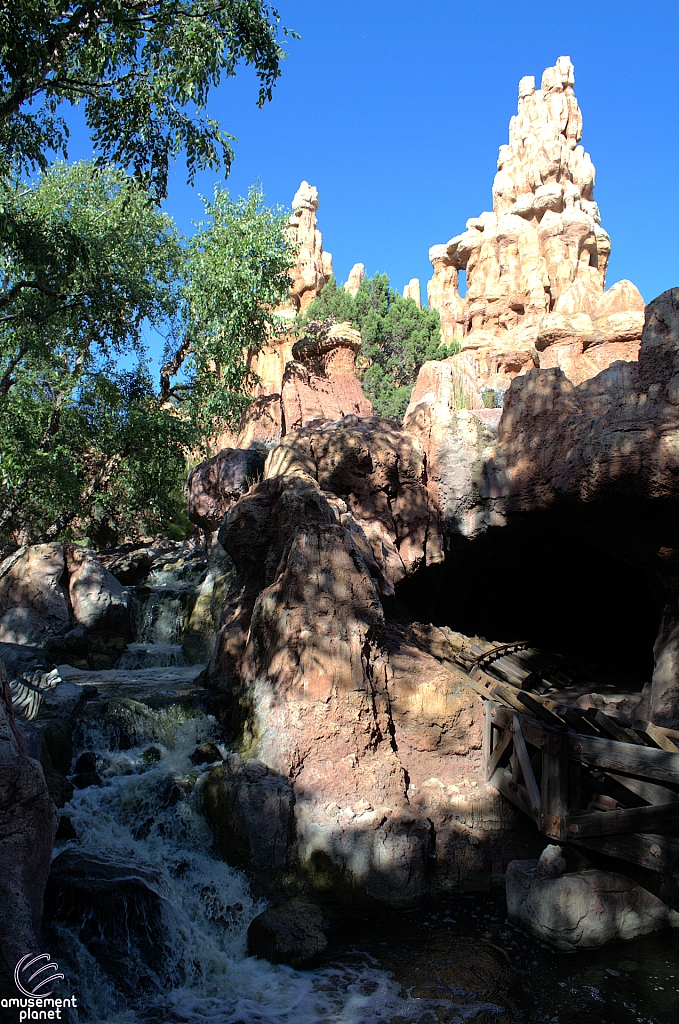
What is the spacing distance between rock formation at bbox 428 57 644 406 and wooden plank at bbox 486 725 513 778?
89.5 ft

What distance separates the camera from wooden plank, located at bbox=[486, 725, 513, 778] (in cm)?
814

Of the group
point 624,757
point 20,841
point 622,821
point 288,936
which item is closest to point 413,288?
point 624,757

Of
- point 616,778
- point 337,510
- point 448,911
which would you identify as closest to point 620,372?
point 337,510

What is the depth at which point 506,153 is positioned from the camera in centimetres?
5156

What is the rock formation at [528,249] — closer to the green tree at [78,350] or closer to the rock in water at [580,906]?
the green tree at [78,350]

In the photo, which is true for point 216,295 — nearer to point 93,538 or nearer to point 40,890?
point 93,538

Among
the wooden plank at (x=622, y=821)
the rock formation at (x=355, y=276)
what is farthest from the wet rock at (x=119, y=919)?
the rock formation at (x=355, y=276)

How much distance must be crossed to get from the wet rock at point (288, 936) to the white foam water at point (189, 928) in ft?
0.27

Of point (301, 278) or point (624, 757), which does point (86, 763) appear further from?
point (301, 278)

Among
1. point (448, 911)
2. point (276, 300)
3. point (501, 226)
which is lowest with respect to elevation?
point (448, 911)

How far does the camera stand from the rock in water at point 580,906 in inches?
264

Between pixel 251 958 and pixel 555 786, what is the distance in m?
3.30

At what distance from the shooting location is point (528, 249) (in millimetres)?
46125

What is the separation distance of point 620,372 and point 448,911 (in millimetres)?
7006
